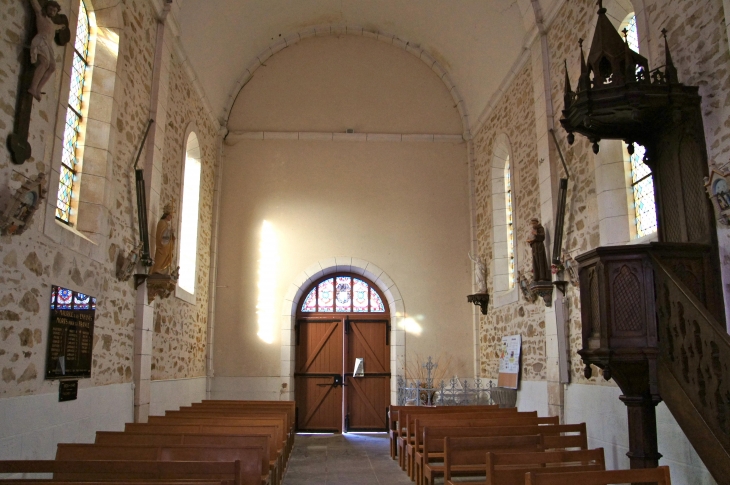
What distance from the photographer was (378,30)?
1245cm

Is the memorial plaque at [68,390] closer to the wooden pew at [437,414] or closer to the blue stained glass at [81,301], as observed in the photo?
the blue stained glass at [81,301]

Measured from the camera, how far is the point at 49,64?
4.73 meters

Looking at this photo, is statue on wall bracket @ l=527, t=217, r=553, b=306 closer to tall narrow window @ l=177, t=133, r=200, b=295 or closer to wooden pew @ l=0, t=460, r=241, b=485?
wooden pew @ l=0, t=460, r=241, b=485

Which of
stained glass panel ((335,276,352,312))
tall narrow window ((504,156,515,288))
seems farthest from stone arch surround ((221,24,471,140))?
stained glass panel ((335,276,352,312))

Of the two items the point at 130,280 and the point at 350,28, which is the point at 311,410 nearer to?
the point at 130,280

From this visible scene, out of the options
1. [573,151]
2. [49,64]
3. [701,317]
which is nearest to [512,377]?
[573,151]

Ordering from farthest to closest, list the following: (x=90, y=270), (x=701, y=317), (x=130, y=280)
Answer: (x=130, y=280) → (x=90, y=270) → (x=701, y=317)

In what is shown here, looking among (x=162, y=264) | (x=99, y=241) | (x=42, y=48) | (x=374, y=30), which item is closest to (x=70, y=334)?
(x=99, y=241)

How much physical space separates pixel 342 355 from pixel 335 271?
1666 millimetres

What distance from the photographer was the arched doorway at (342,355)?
11742mm

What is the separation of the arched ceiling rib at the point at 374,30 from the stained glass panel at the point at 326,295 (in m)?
3.94

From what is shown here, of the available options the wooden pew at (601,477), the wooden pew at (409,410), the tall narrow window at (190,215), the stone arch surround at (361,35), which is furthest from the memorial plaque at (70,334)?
the stone arch surround at (361,35)

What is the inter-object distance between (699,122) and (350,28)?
8.84m

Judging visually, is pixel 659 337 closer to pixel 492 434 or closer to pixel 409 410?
pixel 492 434
